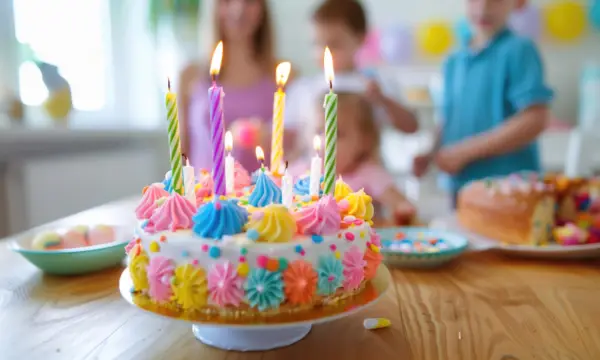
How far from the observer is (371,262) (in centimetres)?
84

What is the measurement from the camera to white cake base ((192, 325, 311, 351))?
2.51 feet

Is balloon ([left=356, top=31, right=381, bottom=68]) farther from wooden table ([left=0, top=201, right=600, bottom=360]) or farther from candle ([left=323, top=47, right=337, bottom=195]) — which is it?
candle ([left=323, top=47, right=337, bottom=195])

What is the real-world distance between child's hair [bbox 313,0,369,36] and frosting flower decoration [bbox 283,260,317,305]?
1.32 metres

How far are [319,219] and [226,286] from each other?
0.52 ft

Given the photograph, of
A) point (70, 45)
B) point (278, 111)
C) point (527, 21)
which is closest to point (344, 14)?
point (278, 111)

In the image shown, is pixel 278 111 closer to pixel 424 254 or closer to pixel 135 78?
pixel 424 254

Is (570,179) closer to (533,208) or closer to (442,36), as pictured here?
(533,208)

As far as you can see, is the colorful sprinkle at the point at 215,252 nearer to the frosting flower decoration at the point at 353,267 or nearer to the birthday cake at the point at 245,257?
the birthday cake at the point at 245,257

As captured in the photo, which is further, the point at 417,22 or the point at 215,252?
the point at 417,22

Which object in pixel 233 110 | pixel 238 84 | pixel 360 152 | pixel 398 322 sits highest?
pixel 238 84

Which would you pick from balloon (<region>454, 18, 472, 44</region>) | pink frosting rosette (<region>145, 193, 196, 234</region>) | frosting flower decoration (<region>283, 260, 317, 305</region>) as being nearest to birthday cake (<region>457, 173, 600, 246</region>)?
frosting flower decoration (<region>283, 260, 317, 305</region>)

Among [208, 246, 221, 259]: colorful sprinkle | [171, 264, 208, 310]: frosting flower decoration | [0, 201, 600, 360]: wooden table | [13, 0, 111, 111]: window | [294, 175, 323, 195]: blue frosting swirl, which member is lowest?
[0, 201, 600, 360]: wooden table

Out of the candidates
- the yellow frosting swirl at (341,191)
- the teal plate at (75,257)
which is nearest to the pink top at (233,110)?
the teal plate at (75,257)

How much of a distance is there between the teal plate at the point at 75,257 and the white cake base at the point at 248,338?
15.2 inches
